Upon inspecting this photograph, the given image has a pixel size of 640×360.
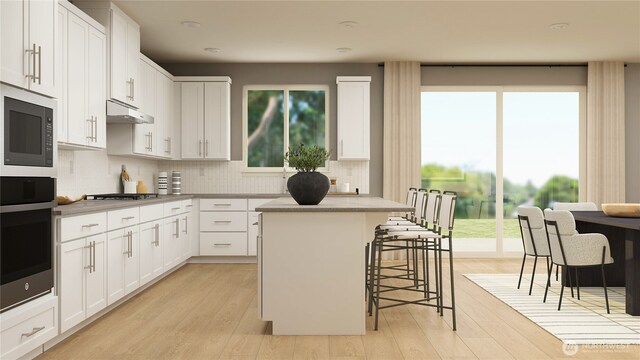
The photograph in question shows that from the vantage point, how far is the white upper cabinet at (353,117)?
7508 millimetres

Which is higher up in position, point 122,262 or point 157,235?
point 157,235

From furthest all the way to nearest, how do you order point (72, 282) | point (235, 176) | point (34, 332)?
1. point (235, 176)
2. point (72, 282)
3. point (34, 332)

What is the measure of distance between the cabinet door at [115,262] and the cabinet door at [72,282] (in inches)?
17.0

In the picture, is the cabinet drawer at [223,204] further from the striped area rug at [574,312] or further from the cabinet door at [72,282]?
the cabinet door at [72,282]

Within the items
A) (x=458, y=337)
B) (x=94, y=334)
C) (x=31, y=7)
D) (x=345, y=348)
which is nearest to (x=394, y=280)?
(x=458, y=337)

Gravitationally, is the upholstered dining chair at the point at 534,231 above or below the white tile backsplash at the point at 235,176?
below

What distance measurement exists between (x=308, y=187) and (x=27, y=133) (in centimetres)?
188

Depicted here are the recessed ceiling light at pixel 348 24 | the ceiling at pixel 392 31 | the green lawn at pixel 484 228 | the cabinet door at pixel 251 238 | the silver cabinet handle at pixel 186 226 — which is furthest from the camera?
the green lawn at pixel 484 228

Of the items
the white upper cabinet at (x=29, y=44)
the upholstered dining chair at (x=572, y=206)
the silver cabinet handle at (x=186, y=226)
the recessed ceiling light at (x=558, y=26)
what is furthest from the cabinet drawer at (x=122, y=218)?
the recessed ceiling light at (x=558, y=26)

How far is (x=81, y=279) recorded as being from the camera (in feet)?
12.5

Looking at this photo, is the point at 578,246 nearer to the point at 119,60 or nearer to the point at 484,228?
the point at 484,228

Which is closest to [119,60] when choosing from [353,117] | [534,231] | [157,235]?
[157,235]

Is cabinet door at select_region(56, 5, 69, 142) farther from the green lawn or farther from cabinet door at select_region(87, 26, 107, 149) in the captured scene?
the green lawn

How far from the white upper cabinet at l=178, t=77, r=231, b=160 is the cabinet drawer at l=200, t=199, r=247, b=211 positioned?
2.13 ft
